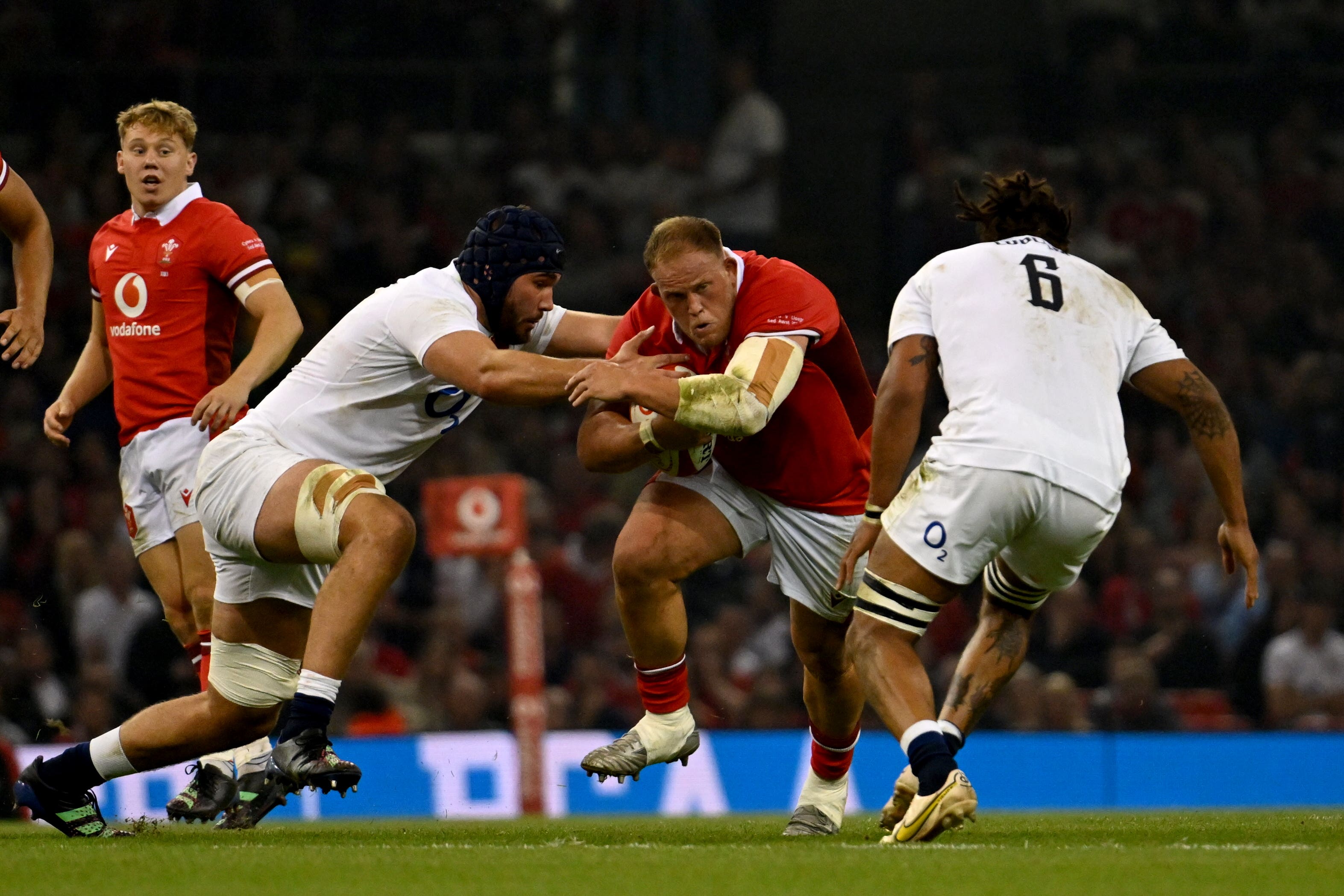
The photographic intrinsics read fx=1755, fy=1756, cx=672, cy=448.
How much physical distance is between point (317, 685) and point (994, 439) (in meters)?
2.25

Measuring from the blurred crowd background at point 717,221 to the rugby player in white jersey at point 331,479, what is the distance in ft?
17.7

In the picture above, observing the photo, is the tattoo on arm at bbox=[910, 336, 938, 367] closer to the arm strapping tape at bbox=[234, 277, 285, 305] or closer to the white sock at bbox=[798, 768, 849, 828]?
the white sock at bbox=[798, 768, 849, 828]

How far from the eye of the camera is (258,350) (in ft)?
21.4

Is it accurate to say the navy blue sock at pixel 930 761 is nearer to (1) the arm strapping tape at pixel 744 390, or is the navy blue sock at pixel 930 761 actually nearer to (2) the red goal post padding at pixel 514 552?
(1) the arm strapping tape at pixel 744 390

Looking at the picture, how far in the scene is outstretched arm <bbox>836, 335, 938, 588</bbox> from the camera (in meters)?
5.36

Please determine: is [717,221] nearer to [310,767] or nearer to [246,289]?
[246,289]

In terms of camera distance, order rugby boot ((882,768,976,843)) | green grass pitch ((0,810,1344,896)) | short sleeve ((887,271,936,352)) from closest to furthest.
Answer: green grass pitch ((0,810,1344,896)) < rugby boot ((882,768,976,843)) < short sleeve ((887,271,936,352))

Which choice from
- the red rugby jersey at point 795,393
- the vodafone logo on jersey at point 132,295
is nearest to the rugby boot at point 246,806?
the vodafone logo on jersey at point 132,295

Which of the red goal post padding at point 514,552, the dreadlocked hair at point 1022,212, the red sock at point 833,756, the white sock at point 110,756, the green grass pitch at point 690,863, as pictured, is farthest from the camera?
the red goal post padding at point 514,552

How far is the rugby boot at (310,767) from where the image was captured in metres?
5.39

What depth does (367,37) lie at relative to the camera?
1558 cm

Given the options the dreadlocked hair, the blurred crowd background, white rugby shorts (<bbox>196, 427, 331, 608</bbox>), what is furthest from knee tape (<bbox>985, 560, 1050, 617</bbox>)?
the blurred crowd background

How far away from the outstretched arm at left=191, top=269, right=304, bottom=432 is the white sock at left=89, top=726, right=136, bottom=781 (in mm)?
1155

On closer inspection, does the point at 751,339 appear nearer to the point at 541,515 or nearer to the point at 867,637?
the point at 867,637
